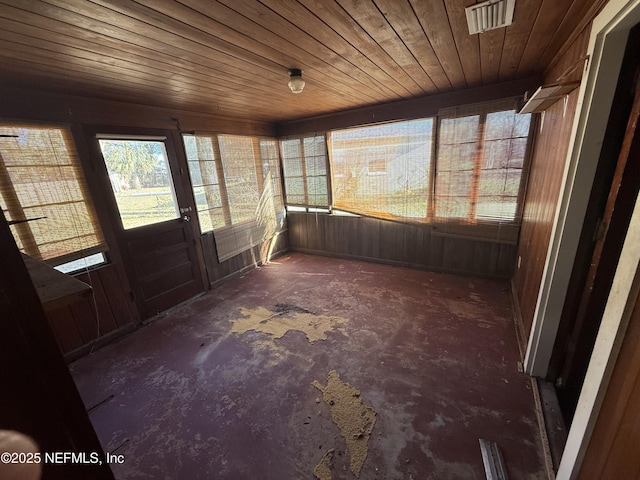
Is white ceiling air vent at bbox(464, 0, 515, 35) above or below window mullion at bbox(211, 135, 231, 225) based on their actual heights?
above

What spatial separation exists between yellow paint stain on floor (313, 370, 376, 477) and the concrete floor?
0.02 metres

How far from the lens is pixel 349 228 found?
4.30 metres

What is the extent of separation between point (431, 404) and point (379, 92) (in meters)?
2.95

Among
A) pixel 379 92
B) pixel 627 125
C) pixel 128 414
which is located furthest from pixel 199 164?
pixel 627 125

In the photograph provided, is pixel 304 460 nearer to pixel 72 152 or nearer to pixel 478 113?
pixel 72 152

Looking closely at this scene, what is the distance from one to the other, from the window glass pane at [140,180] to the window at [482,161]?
3.29 metres

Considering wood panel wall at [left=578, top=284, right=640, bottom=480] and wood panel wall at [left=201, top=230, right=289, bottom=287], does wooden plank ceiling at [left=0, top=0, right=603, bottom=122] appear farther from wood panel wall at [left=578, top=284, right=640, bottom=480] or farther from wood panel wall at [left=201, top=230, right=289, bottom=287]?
wood panel wall at [left=201, top=230, right=289, bottom=287]

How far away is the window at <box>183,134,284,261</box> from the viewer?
3367 millimetres

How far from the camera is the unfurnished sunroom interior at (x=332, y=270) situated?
1.16 meters

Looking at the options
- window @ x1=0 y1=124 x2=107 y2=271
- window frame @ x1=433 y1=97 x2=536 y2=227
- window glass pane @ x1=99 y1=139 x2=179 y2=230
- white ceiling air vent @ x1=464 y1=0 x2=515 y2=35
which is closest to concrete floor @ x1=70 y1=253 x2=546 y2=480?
window frame @ x1=433 y1=97 x2=536 y2=227

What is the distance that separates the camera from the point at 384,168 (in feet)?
12.0

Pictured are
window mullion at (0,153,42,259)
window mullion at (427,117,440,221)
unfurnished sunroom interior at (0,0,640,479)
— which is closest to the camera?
unfurnished sunroom interior at (0,0,640,479)

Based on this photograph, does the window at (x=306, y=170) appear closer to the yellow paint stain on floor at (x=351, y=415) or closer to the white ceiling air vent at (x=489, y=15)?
the white ceiling air vent at (x=489, y=15)

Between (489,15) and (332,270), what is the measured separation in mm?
3204
